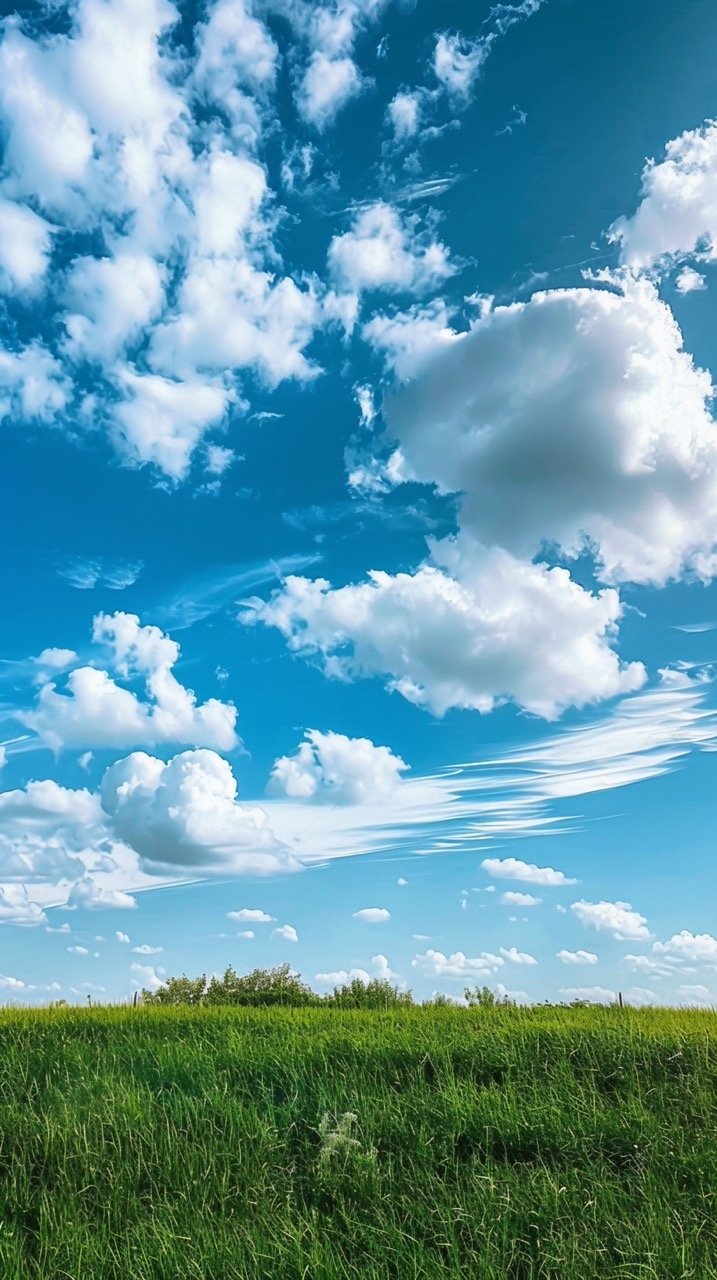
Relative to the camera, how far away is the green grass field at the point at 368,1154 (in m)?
7.31

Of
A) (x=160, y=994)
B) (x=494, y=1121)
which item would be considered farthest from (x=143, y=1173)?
(x=160, y=994)

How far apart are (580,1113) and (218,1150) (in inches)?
145

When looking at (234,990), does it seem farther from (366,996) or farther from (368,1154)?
(368,1154)

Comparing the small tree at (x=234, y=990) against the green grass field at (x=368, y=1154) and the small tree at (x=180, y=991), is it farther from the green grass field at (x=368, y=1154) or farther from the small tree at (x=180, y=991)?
the green grass field at (x=368, y=1154)

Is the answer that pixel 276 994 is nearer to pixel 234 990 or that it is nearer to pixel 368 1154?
pixel 234 990

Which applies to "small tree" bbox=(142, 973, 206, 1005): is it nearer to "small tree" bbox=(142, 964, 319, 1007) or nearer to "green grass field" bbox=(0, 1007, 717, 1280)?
"small tree" bbox=(142, 964, 319, 1007)

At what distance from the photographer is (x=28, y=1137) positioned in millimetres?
9742

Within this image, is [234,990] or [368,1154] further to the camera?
[234,990]

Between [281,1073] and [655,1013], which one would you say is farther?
[655,1013]

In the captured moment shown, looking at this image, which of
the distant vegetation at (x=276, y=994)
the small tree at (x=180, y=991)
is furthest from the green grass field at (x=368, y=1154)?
the small tree at (x=180, y=991)

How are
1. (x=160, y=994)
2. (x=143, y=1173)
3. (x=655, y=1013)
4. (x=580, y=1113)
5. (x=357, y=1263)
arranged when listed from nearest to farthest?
(x=357, y=1263), (x=143, y=1173), (x=580, y=1113), (x=655, y=1013), (x=160, y=994)

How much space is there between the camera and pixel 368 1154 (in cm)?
862

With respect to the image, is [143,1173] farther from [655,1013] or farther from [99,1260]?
[655,1013]

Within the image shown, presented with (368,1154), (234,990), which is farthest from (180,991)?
(368,1154)
